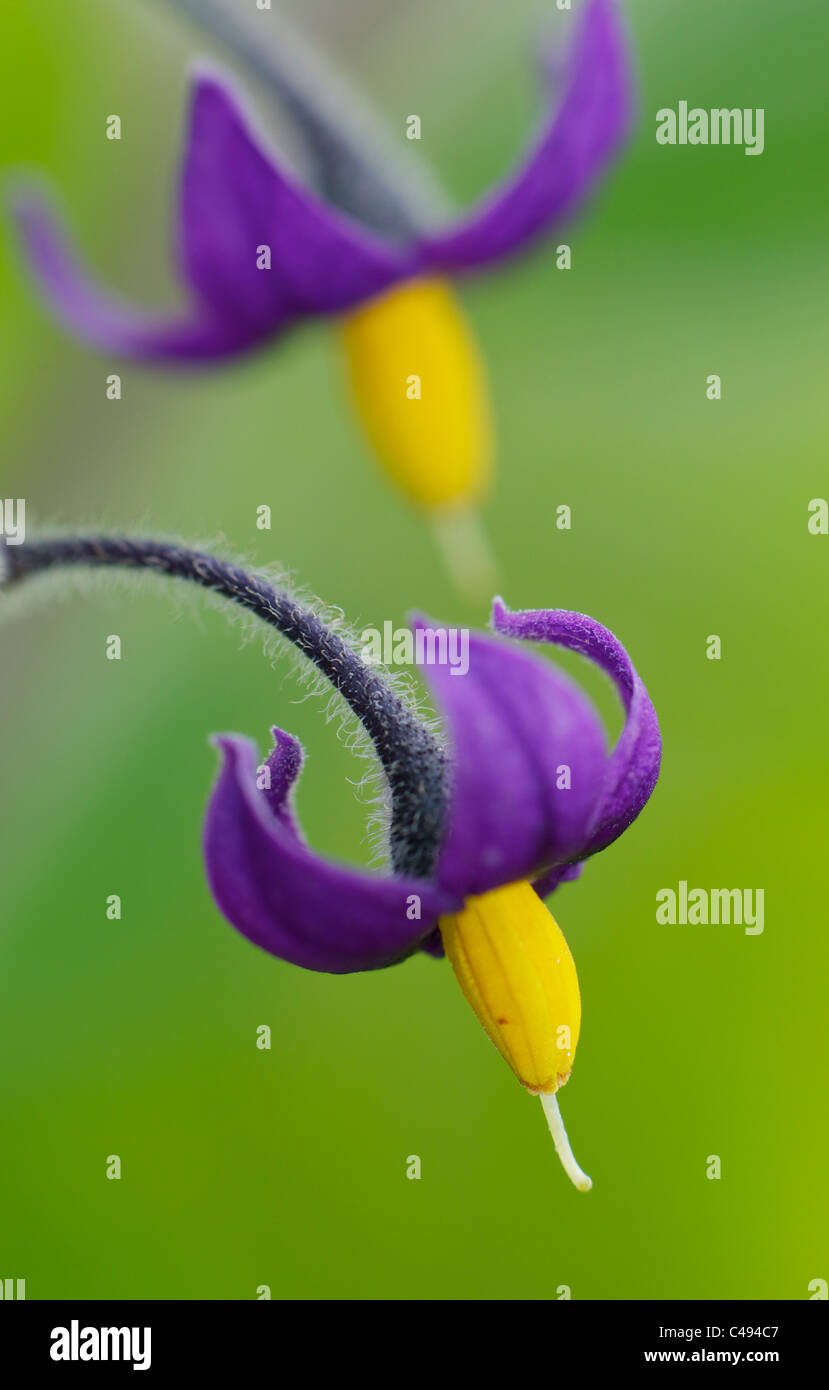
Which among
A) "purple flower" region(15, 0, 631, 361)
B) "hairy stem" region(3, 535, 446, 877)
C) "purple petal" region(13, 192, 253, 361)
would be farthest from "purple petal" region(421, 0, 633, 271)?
"hairy stem" region(3, 535, 446, 877)

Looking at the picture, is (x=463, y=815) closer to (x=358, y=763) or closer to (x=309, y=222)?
(x=309, y=222)

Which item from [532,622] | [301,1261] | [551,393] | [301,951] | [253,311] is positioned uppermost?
[551,393]

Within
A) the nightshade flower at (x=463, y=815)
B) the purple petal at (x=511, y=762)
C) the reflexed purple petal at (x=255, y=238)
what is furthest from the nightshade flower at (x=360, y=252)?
the purple petal at (x=511, y=762)

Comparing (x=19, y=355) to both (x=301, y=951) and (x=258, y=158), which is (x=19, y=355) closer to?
(x=258, y=158)

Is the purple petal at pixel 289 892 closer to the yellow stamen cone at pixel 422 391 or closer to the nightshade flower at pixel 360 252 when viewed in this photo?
the nightshade flower at pixel 360 252

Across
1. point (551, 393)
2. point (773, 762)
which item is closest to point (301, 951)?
point (773, 762)

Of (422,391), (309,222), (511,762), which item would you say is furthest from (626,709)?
(422,391)

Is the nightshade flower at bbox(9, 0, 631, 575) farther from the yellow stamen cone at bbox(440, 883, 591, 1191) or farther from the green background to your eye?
the yellow stamen cone at bbox(440, 883, 591, 1191)
